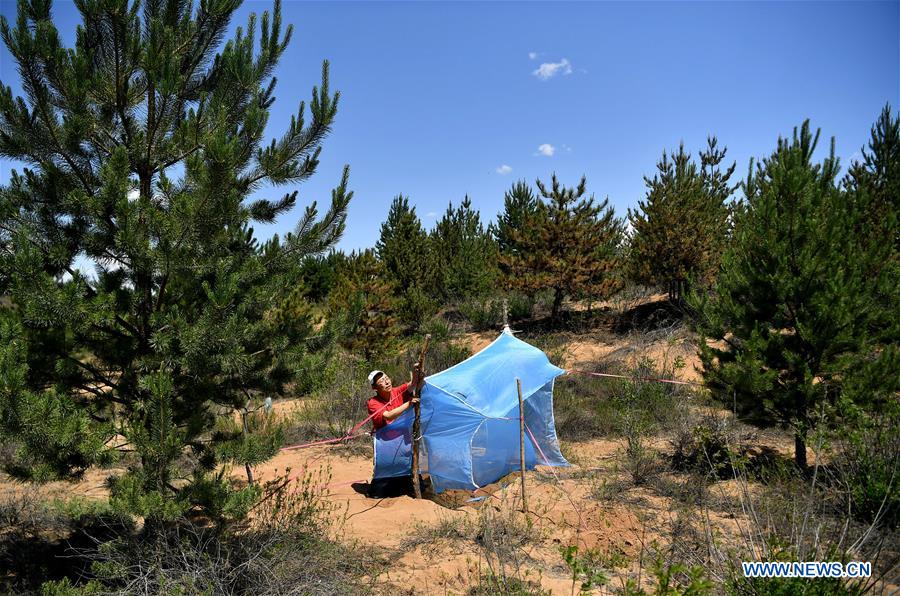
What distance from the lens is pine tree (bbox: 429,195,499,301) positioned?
20.0 metres

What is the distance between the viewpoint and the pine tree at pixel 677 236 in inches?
596

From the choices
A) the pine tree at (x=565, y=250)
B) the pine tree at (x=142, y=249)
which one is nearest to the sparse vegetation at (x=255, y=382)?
the pine tree at (x=142, y=249)

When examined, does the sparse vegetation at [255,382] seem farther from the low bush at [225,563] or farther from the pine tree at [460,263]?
the pine tree at [460,263]

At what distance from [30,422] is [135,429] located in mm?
517

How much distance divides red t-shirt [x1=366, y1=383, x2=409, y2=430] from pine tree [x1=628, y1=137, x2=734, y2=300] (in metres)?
10.6

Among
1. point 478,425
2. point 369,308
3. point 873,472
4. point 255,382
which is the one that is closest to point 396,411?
point 478,425

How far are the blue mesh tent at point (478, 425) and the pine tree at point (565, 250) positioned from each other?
8.55m

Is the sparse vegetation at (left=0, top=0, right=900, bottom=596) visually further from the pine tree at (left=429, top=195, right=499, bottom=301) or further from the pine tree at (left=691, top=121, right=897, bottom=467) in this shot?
the pine tree at (left=429, top=195, right=499, bottom=301)

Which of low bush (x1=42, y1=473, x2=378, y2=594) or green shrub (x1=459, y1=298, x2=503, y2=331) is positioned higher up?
green shrub (x1=459, y1=298, x2=503, y2=331)

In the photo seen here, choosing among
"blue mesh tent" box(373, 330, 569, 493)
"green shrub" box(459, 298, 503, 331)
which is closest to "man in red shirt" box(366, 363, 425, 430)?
"blue mesh tent" box(373, 330, 569, 493)

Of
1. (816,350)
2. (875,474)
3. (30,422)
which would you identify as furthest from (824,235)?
(30,422)

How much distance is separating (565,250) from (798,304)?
34.8 ft
